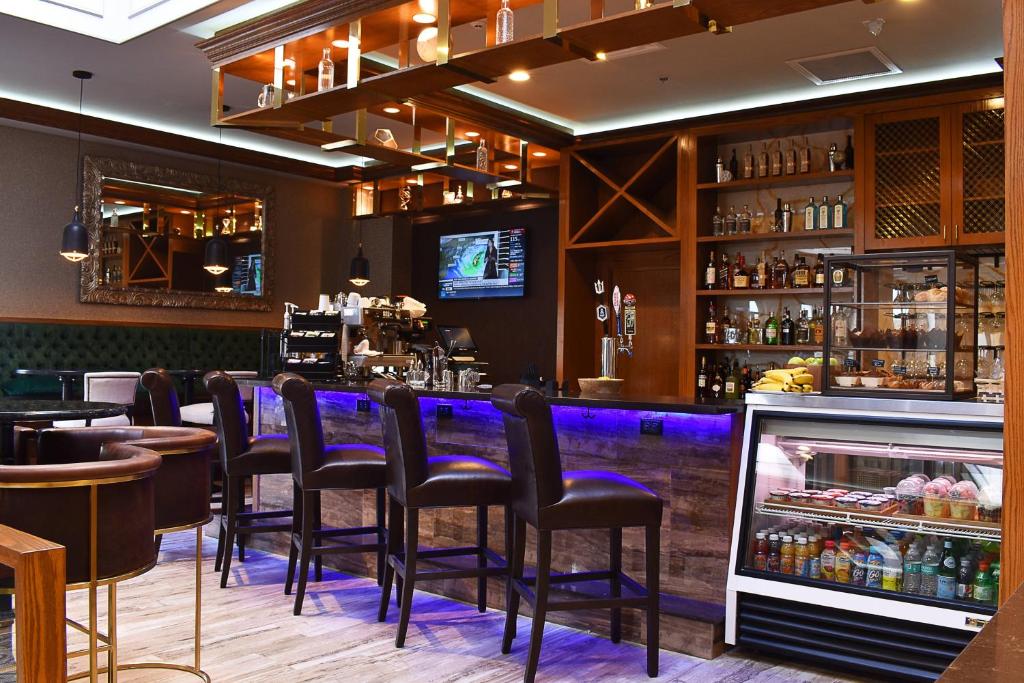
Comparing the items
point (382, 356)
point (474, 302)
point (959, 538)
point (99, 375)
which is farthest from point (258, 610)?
point (474, 302)

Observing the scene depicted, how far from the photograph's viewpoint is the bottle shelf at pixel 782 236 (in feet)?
19.4

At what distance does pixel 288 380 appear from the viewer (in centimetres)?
379

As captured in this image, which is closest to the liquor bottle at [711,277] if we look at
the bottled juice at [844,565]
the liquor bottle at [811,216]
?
the liquor bottle at [811,216]

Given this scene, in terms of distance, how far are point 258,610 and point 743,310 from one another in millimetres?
4188

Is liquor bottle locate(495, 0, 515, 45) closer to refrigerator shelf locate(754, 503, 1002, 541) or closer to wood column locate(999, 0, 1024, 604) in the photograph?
refrigerator shelf locate(754, 503, 1002, 541)

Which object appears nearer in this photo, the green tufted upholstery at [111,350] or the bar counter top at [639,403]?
the bar counter top at [639,403]

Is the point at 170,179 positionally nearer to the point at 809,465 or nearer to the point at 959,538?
the point at 809,465

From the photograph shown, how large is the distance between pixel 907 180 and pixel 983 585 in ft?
10.9

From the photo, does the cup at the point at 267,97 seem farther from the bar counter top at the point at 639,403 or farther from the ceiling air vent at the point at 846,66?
the ceiling air vent at the point at 846,66

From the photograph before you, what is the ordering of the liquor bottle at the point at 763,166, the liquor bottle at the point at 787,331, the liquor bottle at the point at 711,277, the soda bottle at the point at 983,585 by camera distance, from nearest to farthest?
the soda bottle at the point at 983,585
the liquor bottle at the point at 787,331
the liquor bottle at the point at 763,166
the liquor bottle at the point at 711,277

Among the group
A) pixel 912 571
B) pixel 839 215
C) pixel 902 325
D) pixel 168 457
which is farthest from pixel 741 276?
pixel 168 457

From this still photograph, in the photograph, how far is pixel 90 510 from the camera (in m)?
1.96

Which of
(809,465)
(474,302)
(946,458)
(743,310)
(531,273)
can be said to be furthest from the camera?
(474,302)

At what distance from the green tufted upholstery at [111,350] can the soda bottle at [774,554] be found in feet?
20.4
